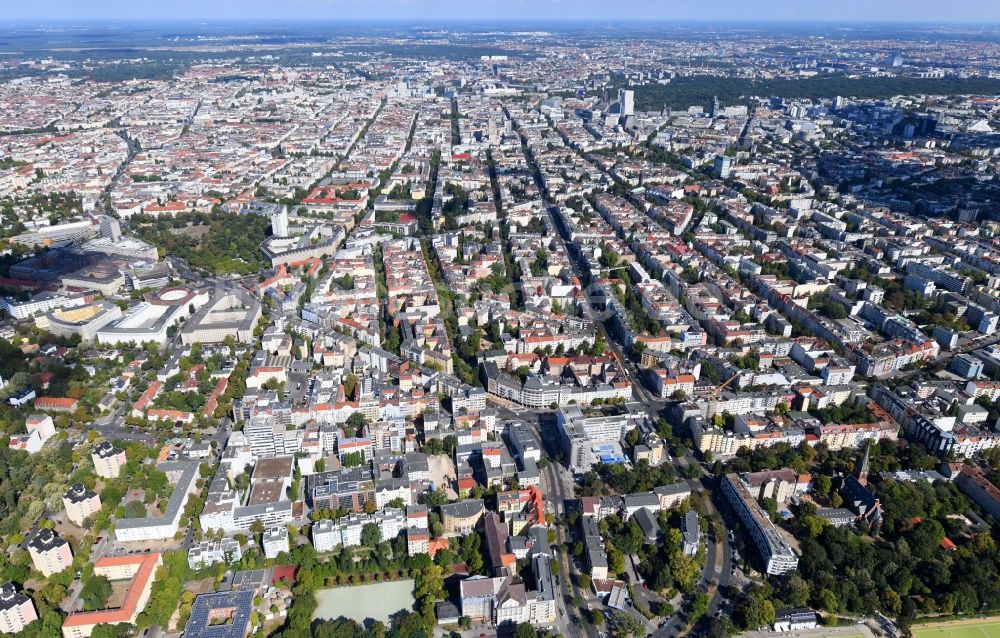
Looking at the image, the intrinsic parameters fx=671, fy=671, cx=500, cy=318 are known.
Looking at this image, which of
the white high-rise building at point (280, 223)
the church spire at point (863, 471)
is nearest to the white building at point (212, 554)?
the church spire at point (863, 471)

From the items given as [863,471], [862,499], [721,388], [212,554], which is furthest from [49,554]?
[863,471]

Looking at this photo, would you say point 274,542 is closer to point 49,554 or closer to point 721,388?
point 49,554

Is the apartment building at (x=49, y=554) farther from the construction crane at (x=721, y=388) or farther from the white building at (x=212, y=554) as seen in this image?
the construction crane at (x=721, y=388)

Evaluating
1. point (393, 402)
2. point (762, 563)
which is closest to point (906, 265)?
point (762, 563)

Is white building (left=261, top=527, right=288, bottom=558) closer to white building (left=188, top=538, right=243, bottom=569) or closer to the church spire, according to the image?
white building (left=188, top=538, right=243, bottom=569)

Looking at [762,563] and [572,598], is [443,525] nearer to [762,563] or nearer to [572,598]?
[572,598]

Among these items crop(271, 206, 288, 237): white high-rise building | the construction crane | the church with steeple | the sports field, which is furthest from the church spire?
crop(271, 206, 288, 237): white high-rise building
